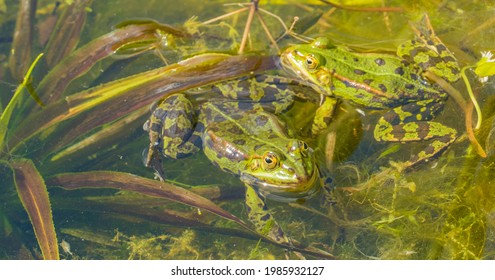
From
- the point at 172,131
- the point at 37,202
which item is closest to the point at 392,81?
the point at 172,131

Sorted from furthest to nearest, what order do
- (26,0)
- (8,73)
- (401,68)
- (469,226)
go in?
(26,0), (8,73), (401,68), (469,226)

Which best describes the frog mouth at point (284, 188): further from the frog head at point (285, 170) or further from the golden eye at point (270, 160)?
the golden eye at point (270, 160)

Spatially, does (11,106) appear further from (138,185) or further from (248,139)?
(248,139)

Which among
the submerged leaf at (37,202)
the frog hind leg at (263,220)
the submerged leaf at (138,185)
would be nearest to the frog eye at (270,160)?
the frog hind leg at (263,220)
